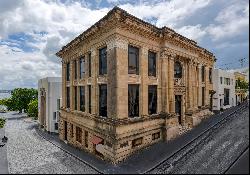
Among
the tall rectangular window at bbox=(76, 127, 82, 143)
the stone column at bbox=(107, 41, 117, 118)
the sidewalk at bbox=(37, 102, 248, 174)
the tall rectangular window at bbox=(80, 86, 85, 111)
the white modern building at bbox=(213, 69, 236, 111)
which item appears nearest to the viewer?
the sidewalk at bbox=(37, 102, 248, 174)

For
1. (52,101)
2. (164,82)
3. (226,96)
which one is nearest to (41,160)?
(164,82)

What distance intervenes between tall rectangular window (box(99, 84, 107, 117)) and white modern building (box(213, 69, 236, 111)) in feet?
95.2

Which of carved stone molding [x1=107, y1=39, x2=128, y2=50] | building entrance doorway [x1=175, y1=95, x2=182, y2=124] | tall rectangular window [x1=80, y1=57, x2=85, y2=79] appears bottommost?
Answer: building entrance doorway [x1=175, y1=95, x2=182, y2=124]

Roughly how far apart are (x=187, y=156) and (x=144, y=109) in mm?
6022

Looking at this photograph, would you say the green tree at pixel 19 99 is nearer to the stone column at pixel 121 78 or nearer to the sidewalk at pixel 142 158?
the sidewalk at pixel 142 158

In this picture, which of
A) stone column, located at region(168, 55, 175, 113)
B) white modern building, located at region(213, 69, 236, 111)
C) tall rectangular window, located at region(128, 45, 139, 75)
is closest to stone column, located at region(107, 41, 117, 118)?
tall rectangular window, located at region(128, 45, 139, 75)

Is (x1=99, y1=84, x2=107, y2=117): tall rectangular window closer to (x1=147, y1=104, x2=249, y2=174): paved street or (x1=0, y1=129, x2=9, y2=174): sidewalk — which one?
(x1=147, y1=104, x2=249, y2=174): paved street

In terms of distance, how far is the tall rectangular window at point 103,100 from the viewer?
2171cm

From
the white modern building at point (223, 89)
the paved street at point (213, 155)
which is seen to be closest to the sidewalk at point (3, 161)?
the paved street at point (213, 155)

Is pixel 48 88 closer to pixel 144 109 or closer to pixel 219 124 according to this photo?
pixel 144 109

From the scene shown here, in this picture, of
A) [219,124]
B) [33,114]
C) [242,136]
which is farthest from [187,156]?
[33,114]

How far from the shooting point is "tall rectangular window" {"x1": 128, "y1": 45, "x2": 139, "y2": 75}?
21266mm

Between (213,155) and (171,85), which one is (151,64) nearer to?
(171,85)

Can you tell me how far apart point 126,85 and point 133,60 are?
2.96 metres
